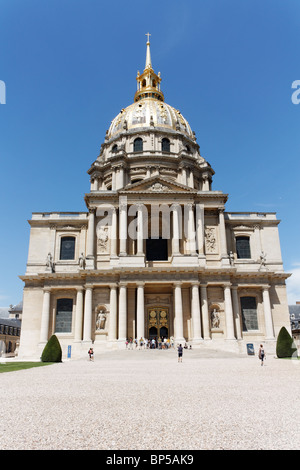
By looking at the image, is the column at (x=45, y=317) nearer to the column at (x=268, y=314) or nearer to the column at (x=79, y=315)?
the column at (x=79, y=315)

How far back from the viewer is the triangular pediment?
41312mm

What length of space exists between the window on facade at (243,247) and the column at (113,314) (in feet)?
53.3

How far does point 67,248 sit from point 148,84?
41.9 metres

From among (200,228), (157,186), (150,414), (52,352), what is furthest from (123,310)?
(150,414)

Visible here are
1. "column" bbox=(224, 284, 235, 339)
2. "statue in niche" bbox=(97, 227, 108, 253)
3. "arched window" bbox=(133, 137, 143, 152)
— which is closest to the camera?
"column" bbox=(224, 284, 235, 339)

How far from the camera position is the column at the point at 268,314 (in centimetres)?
3897

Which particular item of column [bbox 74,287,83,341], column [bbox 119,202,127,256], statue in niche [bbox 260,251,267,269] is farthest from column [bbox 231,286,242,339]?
column [bbox 74,287,83,341]

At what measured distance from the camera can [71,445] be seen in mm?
5895

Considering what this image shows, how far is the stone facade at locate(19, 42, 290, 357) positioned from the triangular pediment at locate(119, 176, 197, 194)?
12cm

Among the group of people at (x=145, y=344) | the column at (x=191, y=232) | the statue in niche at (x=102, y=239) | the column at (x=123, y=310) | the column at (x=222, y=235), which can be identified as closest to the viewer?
the group of people at (x=145, y=344)

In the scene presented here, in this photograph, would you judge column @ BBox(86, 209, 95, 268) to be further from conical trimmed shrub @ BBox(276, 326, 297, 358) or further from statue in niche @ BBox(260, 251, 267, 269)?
conical trimmed shrub @ BBox(276, 326, 297, 358)

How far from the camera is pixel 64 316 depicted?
40188 mm

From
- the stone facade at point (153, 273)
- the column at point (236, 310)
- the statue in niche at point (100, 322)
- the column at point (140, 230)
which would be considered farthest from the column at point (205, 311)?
the statue in niche at point (100, 322)
